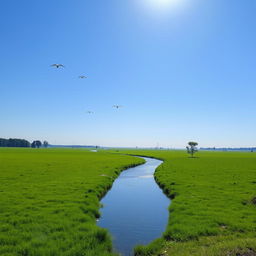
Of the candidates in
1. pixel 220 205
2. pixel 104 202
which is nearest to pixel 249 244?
pixel 220 205

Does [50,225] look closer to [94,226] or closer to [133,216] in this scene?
[94,226]

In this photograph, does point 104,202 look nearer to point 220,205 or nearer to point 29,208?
point 29,208

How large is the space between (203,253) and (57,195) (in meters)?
12.5

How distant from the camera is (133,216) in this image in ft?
46.2

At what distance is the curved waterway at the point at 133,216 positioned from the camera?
10.3 metres

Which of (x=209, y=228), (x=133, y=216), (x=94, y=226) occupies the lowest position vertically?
(x=133, y=216)

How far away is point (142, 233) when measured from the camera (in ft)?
36.5

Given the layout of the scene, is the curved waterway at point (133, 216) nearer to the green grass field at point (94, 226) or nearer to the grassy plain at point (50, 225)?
the green grass field at point (94, 226)

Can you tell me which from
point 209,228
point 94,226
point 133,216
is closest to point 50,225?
point 94,226

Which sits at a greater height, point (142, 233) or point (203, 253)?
point (203, 253)

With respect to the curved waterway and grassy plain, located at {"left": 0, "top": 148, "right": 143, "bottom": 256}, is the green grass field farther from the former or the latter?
the curved waterway

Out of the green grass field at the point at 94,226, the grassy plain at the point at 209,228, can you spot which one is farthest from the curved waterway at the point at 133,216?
the grassy plain at the point at 209,228

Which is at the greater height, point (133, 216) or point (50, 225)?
point (50, 225)

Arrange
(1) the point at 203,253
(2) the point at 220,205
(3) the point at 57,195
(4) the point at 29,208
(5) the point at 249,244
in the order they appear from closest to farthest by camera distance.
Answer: (1) the point at 203,253 → (5) the point at 249,244 → (4) the point at 29,208 → (2) the point at 220,205 → (3) the point at 57,195
